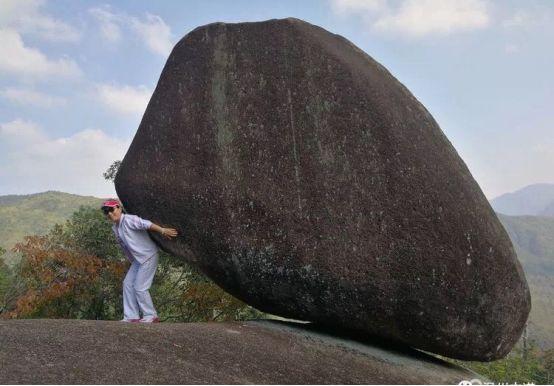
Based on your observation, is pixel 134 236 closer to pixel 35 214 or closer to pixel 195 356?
pixel 195 356

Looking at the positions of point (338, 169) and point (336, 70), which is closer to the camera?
point (338, 169)

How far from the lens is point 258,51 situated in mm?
9016

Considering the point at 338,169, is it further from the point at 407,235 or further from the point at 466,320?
the point at 466,320

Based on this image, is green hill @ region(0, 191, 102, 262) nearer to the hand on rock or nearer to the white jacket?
the white jacket

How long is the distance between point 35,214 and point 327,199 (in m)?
104

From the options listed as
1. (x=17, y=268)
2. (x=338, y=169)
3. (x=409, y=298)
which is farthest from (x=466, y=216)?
(x=17, y=268)

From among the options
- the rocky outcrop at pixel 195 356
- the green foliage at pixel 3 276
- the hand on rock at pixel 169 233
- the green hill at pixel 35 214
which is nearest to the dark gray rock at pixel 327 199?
the hand on rock at pixel 169 233

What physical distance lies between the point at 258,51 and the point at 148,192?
298cm

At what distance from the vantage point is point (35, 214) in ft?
→ 332

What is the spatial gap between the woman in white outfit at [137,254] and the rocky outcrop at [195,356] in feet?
5.45

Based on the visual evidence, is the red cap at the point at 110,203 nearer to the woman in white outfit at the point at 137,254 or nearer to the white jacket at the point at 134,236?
the woman in white outfit at the point at 137,254

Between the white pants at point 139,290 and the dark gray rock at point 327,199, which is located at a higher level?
Answer: the dark gray rock at point 327,199

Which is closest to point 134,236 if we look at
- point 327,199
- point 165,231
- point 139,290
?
point 165,231

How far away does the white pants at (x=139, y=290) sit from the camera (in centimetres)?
881
